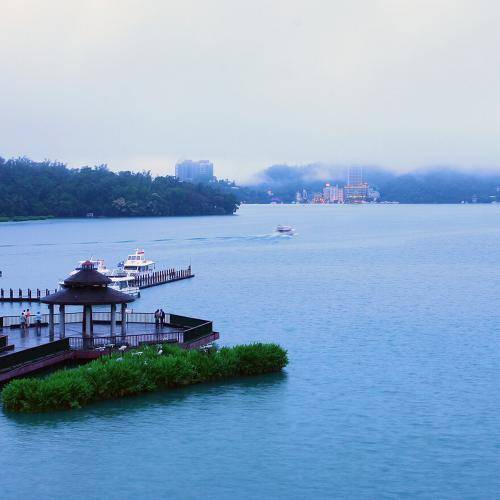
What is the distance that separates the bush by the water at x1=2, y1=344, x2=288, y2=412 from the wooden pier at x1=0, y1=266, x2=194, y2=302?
3123 centimetres

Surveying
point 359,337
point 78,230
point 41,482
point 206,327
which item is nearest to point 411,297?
point 359,337

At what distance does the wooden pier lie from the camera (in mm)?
72375

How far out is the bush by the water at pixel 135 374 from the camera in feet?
108

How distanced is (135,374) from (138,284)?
156ft

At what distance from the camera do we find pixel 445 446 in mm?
31219

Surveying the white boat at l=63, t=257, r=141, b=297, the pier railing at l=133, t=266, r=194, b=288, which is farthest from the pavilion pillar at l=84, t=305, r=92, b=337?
the pier railing at l=133, t=266, r=194, b=288

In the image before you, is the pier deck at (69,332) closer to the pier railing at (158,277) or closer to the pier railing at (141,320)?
the pier railing at (141,320)

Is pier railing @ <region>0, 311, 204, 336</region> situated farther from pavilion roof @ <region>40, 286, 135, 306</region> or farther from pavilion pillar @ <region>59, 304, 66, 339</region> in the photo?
pavilion roof @ <region>40, 286, 135, 306</region>

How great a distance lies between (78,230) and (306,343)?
14840 cm

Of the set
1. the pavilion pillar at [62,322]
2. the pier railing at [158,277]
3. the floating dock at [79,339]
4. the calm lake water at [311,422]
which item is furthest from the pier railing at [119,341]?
the pier railing at [158,277]

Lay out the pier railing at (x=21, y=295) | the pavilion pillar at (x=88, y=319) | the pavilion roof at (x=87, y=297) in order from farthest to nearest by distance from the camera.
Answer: the pier railing at (x=21, y=295)
the pavilion pillar at (x=88, y=319)
the pavilion roof at (x=87, y=297)

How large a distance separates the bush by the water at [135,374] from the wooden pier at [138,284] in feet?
102

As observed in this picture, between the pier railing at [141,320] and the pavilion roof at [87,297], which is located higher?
the pavilion roof at [87,297]

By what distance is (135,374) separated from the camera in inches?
1403
